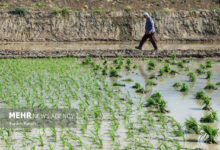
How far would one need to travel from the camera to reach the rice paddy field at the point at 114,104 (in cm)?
543

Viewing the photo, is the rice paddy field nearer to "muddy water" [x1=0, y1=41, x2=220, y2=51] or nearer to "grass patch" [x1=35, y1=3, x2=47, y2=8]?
"muddy water" [x1=0, y1=41, x2=220, y2=51]

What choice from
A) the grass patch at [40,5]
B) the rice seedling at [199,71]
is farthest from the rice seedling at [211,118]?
the grass patch at [40,5]

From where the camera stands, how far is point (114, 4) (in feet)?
102

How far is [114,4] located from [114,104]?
24.6 metres

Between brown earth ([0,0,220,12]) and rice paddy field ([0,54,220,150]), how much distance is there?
17.0 metres

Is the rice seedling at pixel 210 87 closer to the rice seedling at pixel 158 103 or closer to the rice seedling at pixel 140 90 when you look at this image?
the rice seedling at pixel 140 90

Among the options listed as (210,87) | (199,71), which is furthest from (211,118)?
(199,71)

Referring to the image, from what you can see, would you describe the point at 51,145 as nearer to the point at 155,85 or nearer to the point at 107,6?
the point at 155,85

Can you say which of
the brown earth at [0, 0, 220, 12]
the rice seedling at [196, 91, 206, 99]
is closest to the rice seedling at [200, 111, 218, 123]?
the rice seedling at [196, 91, 206, 99]

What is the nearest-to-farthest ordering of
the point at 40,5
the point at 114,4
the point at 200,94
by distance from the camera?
the point at 200,94 → the point at 40,5 → the point at 114,4

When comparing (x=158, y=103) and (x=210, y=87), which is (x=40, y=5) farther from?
(x=158, y=103)

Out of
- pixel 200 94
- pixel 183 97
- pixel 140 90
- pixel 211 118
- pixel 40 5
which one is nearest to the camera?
pixel 211 118

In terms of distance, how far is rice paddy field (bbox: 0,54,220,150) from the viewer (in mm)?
5434

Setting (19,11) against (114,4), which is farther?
(114,4)
